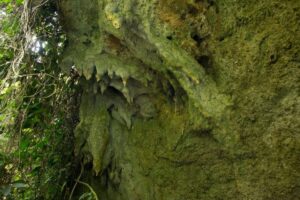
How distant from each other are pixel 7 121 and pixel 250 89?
5.64ft

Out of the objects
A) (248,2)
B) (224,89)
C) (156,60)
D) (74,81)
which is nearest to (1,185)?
(74,81)

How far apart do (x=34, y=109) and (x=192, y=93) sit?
1548 millimetres

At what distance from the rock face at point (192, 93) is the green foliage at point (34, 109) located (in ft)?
0.82

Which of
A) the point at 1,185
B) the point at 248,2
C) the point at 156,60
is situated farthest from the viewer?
the point at 1,185

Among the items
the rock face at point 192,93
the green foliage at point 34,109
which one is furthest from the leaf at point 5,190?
the rock face at point 192,93

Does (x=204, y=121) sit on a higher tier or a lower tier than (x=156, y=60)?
lower

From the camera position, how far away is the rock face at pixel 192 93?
1766 mm

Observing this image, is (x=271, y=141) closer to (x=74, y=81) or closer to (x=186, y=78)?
(x=186, y=78)

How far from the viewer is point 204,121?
2.01 meters

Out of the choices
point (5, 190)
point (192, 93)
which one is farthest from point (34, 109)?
point (192, 93)

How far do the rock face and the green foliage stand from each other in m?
0.25

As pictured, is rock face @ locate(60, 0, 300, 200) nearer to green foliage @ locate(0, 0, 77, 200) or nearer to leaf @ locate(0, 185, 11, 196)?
green foliage @ locate(0, 0, 77, 200)

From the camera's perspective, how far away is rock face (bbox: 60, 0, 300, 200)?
1.77 m

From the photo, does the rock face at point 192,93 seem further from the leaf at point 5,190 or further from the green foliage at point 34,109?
the leaf at point 5,190
